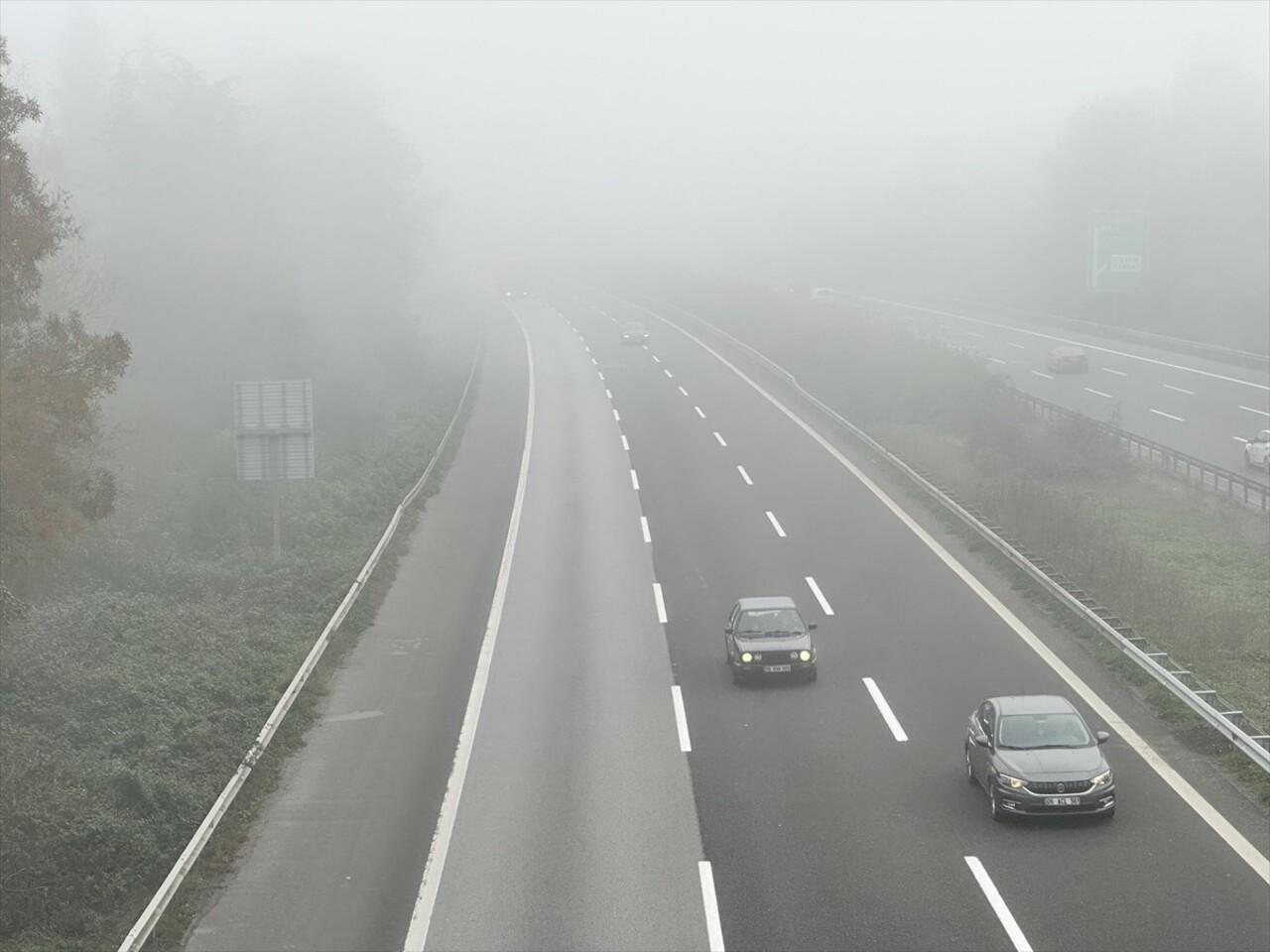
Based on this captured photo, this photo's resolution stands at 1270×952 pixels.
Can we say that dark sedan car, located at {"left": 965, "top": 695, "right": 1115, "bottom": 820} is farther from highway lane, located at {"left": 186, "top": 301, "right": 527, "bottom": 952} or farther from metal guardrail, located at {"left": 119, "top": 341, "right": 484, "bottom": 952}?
metal guardrail, located at {"left": 119, "top": 341, "right": 484, "bottom": 952}

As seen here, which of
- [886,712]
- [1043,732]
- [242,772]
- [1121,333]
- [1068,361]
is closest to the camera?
[1043,732]

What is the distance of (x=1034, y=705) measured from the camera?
59.2 ft

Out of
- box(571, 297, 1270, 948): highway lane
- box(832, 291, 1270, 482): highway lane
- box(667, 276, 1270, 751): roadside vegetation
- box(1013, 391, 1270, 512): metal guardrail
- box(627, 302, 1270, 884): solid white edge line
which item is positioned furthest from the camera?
box(832, 291, 1270, 482): highway lane

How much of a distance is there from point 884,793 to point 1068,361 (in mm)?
50250

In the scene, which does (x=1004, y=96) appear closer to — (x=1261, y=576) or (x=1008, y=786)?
(x=1261, y=576)

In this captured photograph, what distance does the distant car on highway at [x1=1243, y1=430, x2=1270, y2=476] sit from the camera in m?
42.4

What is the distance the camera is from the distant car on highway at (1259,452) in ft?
139

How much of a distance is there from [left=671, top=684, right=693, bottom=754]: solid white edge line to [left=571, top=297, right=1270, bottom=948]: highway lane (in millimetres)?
178

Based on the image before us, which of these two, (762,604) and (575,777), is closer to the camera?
(575,777)

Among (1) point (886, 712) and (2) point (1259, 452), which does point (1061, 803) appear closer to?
(1) point (886, 712)

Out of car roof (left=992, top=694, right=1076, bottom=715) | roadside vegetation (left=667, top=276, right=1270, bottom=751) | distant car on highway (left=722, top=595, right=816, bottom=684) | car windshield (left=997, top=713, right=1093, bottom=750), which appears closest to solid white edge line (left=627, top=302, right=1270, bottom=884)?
car windshield (left=997, top=713, right=1093, bottom=750)

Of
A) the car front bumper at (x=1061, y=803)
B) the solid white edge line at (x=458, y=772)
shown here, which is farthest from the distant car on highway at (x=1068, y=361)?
the car front bumper at (x=1061, y=803)

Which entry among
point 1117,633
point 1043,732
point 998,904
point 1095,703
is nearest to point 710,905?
point 998,904

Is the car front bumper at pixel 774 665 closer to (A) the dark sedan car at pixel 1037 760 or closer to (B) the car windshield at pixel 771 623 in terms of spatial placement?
(B) the car windshield at pixel 771 623
